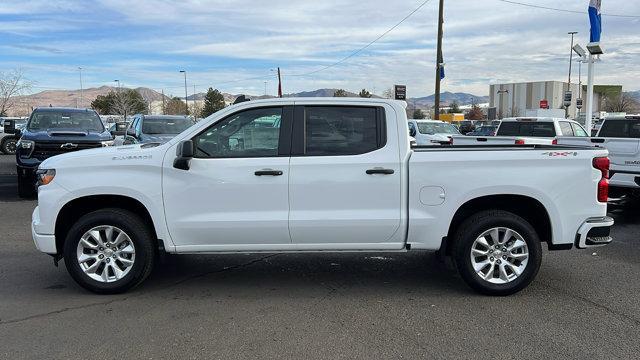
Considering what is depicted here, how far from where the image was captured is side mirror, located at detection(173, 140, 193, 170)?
4988 millimetres

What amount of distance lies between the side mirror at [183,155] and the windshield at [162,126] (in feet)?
28.6

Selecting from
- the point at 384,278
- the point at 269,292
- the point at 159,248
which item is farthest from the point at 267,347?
the point at 384,278

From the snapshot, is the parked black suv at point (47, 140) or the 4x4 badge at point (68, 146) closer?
the parked black suv at point (47, 140)

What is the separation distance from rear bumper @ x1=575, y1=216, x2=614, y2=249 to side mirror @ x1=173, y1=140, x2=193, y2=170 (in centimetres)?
372

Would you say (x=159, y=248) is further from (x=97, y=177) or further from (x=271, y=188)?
(x=271, y=188)

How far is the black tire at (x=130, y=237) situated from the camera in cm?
521

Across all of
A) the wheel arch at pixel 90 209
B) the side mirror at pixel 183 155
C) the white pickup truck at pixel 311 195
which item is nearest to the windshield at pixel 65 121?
the wheel arch at pixel 90 209

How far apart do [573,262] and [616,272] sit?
1.77 ft

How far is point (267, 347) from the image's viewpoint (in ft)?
13.5

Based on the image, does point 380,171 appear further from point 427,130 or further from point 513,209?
point 427,130

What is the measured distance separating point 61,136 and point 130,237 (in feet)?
24.0

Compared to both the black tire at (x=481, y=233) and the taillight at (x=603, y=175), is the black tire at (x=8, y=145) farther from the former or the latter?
the taillight at (x=603, y=175)

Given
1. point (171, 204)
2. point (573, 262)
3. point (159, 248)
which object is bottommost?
point (573, 262)

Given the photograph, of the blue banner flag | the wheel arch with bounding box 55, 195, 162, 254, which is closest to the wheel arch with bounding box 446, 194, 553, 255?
the wheel arch with bounding box 55, 195, 162, 254
